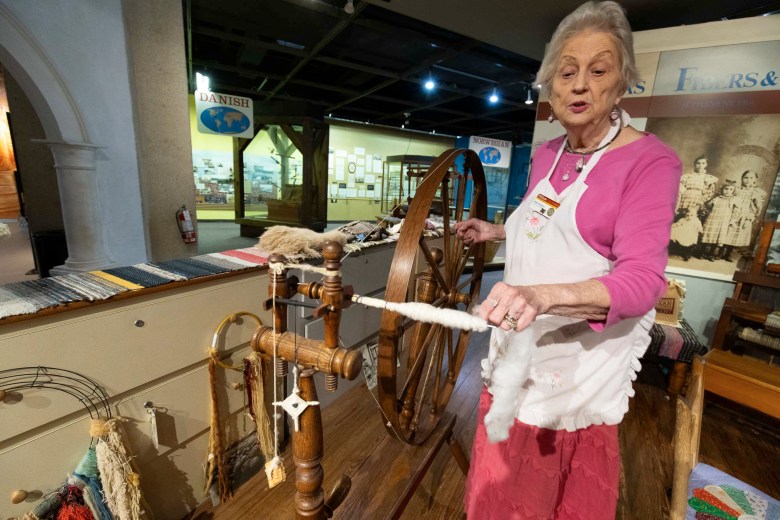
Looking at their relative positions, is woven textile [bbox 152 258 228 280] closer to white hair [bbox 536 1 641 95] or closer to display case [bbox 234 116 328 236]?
white hair [bbox 536 1 641 95]

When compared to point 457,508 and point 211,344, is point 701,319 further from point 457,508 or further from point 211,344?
point 211,344

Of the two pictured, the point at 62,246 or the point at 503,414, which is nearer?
the point at 503,414

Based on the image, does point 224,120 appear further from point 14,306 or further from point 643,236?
point 643,236

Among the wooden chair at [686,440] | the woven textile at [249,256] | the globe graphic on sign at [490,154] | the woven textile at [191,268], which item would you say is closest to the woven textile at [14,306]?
the woven textile at [191,268]

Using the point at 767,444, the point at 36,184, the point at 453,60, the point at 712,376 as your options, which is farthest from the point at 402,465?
the point at 453,60

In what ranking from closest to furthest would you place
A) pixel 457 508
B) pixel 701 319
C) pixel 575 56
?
pixel 575 56
pixel 457 508
pixel 701 319

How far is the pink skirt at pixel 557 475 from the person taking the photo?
858 mm

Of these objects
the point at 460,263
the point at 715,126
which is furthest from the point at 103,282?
the point at 715,126

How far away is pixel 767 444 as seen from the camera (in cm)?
203

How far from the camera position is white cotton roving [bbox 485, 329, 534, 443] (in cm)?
58

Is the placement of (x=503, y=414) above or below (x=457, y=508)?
above

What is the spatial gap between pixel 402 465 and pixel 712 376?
1896 millimetres

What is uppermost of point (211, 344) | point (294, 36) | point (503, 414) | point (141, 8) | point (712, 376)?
point (294, 36)

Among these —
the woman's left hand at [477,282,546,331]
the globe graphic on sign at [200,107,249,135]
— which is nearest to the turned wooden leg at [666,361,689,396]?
the woman's left hand at [477,282,546,331]
